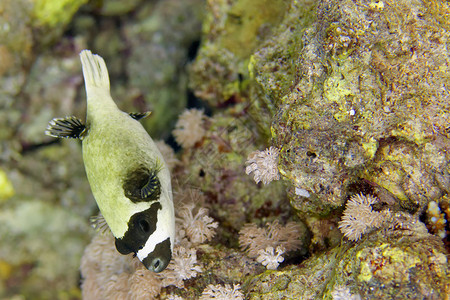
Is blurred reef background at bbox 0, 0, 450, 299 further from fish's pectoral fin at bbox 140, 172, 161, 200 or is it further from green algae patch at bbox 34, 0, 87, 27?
fish's pectoral fin at bbox 140, 172, 161, 200

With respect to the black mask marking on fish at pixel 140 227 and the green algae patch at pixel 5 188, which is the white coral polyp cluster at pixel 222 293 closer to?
the black mask marking on fish at pixel 140 227

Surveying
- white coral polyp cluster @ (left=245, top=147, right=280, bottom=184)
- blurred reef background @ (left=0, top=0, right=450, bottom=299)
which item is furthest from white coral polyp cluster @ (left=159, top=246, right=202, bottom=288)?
white coral polyp cluster @ (left=245, top=147, right=280, bottom=184)

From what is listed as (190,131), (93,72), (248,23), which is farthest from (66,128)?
(248,23)

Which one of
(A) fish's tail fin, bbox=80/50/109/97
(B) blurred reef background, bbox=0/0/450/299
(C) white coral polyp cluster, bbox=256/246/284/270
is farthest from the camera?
(A) fish's tail fin, bbox=80/50/109/97

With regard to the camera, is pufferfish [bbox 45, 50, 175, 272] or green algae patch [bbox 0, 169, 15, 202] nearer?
pufferfish [bbox 45, 50, 175, 272]

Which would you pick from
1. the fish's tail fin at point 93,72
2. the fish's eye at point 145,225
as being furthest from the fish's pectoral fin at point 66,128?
the fish's eye at point 145,225

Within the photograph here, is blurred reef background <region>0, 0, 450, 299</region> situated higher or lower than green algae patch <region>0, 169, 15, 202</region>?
higher

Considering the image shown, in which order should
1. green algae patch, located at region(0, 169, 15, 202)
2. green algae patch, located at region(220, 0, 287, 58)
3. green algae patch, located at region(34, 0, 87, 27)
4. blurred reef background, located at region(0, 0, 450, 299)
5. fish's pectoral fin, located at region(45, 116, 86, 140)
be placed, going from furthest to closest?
green algae patch, located at region(0, 169, 15, 202) → green algae patch, located at region(34, 0, 87, 27) → green algae patch, located at region(220, 0, 287, 58) → fish's pectoral fin, located at region(45, 116, 86, 140) → blurred reef background, located at region(0, 0, 450, 299)

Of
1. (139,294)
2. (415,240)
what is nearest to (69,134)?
(139,294)

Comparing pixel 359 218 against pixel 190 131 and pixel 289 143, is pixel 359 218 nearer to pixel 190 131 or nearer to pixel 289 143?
pixel 289 143
